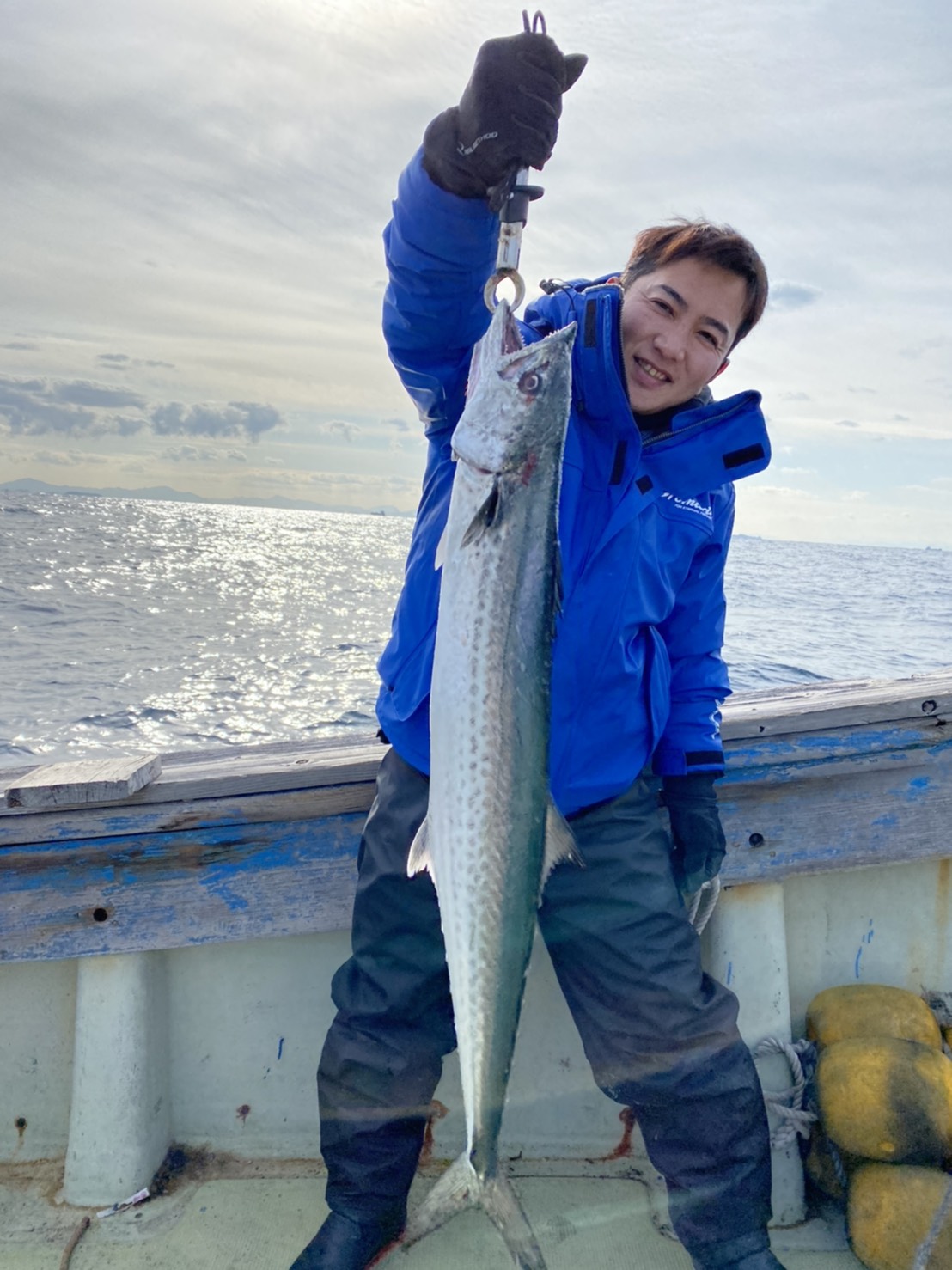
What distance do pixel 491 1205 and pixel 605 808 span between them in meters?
1.18

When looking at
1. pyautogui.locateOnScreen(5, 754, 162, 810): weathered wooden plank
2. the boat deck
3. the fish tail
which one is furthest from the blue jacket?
the boat deck

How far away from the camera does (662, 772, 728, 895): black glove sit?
2.96 metres

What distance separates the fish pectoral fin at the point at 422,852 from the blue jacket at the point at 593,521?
33 centimetres

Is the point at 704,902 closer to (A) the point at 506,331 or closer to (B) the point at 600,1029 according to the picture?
(B) the point at 600,1029

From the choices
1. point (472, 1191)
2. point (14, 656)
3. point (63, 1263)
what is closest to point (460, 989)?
point (472, 1191)

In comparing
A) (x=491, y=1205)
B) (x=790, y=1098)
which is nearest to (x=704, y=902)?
(x=790, y=1098)

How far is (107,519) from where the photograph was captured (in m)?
88.6

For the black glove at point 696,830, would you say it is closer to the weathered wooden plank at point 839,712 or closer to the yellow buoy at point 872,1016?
the weathered wooden plank at point 839,712

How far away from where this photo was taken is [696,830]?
9.74 feet

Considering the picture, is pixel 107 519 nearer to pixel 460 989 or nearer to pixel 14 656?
pixel 14 656

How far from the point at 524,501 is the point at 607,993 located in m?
1.59

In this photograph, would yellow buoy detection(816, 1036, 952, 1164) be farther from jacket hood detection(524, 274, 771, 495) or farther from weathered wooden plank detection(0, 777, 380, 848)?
jacket hood detection(524, 274, 771, 495)

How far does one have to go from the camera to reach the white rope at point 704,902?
10.3ft

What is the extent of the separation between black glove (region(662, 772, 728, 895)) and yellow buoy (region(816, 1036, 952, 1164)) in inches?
33.7
